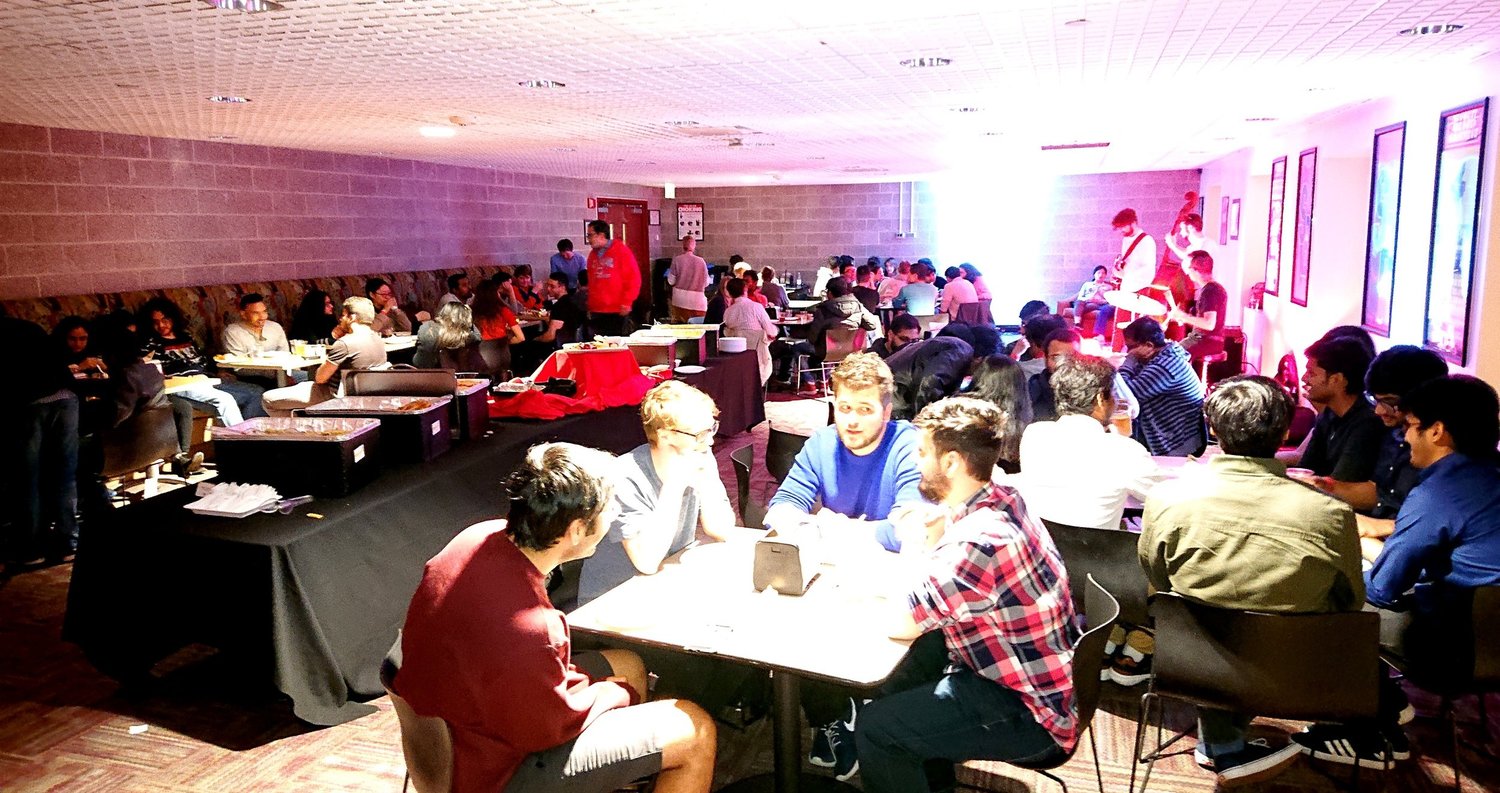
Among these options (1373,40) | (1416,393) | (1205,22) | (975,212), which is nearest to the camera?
(1416,393)

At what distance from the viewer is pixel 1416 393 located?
10.0 feet

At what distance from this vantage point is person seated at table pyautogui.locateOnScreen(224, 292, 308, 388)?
7508 millimetres

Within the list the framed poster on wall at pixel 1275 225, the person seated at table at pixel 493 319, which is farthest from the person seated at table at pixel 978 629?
the framed poster on wall at pixel 1275 225

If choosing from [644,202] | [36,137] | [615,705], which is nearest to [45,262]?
[36,137]

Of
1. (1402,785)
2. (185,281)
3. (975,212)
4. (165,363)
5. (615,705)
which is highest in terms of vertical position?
(975,212)

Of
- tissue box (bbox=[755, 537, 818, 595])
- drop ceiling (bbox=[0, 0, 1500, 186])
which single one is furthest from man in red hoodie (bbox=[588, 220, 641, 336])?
tissue box (bbox=[755, 537, 818, 595])

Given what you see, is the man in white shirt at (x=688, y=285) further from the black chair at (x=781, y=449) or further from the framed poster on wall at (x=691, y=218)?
the black chair at (x=781, y=449)

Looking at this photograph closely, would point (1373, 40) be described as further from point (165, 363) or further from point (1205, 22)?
point (165, 363)

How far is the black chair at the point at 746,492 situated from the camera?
156 inches

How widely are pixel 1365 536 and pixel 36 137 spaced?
8.59m

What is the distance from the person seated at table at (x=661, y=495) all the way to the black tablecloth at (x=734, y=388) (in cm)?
356

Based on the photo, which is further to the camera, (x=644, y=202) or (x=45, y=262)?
(x=644, y=202)

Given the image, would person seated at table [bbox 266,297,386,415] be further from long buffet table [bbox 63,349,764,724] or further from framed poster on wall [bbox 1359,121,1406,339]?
framed poster on wall [bbox 1359,121,1406,339]

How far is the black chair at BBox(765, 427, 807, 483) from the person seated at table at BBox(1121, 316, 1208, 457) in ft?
6.55
